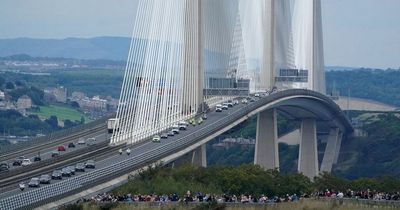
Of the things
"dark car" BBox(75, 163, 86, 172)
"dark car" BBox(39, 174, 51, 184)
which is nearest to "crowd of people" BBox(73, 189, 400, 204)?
"dark car" BBox(39, 174, 51, 184)

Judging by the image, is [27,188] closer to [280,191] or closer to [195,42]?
[280,191]

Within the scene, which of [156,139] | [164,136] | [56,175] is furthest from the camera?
[164,136]

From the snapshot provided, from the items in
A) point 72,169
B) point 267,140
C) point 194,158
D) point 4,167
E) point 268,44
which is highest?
point 268,44

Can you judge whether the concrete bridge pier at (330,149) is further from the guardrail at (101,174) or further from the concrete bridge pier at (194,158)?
the concrete bridge pier at (194,158)

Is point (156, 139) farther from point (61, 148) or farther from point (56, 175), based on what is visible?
point (56, 175)

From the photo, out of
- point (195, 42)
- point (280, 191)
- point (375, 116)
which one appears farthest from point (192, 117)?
point (375, 116)

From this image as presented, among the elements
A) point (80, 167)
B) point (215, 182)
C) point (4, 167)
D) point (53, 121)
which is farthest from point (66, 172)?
point (53, 121)

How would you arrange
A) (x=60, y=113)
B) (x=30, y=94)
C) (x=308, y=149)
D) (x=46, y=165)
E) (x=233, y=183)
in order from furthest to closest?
(x=30, y=94), (x=60, y=113), (x=308, y=149), (x=233, y=183), (x=46, y=165)
